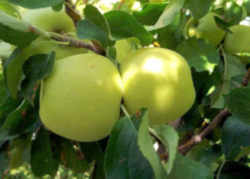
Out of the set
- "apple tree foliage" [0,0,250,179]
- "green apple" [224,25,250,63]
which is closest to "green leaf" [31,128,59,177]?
"apple tree foliage" [0,0,250,179]

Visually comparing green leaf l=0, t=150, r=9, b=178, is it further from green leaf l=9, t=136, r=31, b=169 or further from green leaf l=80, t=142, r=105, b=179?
green leaf l=80, t=142, r=105, b=179

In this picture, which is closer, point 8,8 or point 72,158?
point 8,8

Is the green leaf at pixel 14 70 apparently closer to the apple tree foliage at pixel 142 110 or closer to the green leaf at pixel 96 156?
the apple tree foliage at pixel 142 110

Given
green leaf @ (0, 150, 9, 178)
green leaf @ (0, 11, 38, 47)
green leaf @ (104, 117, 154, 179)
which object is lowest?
green leaf @ (0, 150, 9, 178)

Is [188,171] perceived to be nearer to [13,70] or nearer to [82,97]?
[82,97]

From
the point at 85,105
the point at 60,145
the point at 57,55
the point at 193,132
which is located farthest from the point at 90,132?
the point at 193,132

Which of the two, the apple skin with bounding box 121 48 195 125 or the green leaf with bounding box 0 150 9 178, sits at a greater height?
the apple skin with bounding box 121 48 195 125

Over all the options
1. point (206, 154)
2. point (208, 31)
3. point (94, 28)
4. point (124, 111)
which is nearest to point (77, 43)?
point (94, 28)
